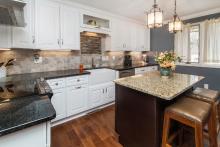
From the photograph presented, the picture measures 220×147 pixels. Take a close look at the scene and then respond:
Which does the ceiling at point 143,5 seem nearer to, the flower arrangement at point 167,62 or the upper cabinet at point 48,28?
the upper cabinet at point 48,28

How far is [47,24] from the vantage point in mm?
2598

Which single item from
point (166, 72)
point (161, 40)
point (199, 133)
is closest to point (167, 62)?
point (166, 72)

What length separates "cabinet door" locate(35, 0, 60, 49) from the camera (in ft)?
8.19

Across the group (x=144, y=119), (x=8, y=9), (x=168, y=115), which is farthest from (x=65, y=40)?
(x=168, y=115)

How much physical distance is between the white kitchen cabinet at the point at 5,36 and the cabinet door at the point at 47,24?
422mm

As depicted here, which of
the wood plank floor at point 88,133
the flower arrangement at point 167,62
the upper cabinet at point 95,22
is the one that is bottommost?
the wood plank floor at point 88,133

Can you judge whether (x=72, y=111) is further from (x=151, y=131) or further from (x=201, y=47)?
(x=201, y=47)

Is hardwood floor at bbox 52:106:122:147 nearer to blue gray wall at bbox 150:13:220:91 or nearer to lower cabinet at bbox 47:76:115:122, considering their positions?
lower cabinet at bbox 47:76:115:122

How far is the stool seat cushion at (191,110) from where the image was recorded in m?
1.43

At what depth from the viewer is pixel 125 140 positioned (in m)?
1.98

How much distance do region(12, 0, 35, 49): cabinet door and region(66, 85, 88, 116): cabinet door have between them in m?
1.09

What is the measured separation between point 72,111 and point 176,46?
148 inches

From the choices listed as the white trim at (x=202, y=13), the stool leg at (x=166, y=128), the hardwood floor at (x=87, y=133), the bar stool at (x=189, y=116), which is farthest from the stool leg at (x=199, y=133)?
the white trim at (x=202, y=13)

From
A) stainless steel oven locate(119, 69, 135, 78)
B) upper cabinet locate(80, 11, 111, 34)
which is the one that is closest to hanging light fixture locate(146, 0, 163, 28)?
upper cabinet locate(80, 11, 111, 34)
